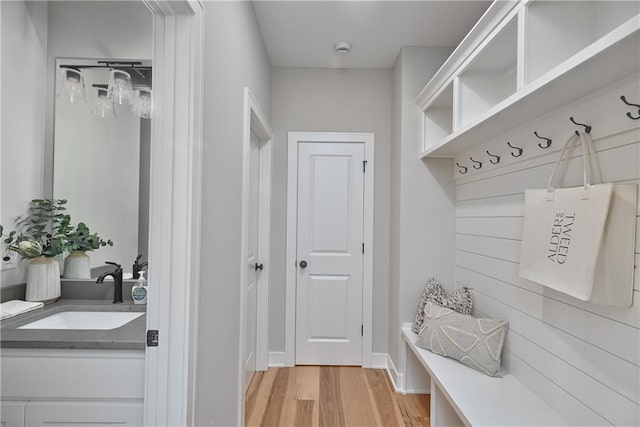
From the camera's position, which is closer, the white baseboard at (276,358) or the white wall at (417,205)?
the white wall at (417,205)

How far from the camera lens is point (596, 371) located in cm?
124

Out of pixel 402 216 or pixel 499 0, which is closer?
pixel 499 0

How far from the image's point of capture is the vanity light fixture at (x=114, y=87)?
1.76 meters

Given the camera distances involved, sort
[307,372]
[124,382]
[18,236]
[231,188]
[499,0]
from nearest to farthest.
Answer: [124,382], [499,0], [18,236], [231,188], [307,372]

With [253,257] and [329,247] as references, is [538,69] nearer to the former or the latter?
[329,247]

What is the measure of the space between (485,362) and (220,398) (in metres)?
1.35

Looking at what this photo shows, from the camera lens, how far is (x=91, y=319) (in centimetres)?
161

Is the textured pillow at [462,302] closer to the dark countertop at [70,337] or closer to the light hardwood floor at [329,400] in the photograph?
the light hardwood floor at [329,400]

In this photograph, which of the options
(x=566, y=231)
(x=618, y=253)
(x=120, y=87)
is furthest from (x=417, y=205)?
(x=120, y=87)

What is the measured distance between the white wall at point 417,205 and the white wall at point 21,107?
225 cm

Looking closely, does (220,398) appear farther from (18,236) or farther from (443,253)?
(443,253)

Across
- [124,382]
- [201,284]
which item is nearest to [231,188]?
[201,284]

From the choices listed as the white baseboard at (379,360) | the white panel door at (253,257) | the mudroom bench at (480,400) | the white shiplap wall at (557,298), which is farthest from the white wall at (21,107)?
the white baseboard at (379,360)

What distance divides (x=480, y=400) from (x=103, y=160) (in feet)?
7.40
